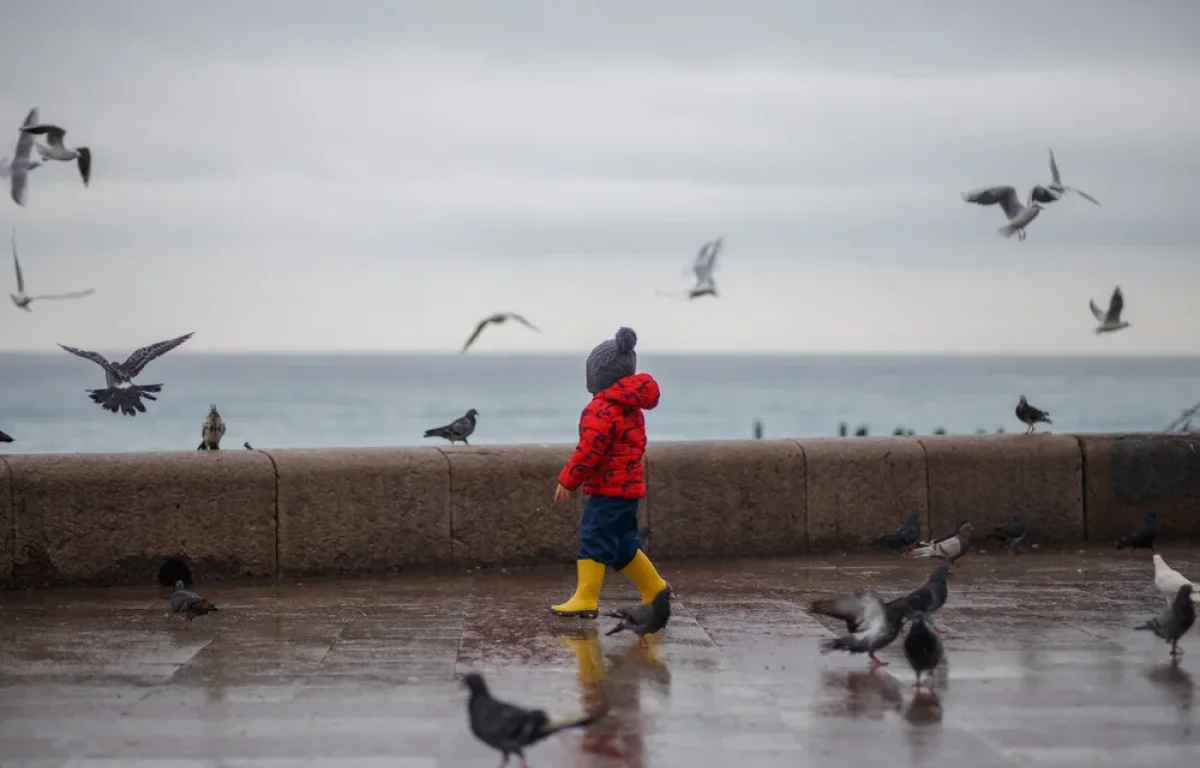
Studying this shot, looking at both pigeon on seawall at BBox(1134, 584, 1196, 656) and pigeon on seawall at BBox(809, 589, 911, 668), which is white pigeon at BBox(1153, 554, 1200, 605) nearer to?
pigeon on seawall at BBox(1134, 584, 1196, 656)

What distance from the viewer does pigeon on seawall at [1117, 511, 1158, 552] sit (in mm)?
10266

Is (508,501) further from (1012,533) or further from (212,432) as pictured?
(1012,533)

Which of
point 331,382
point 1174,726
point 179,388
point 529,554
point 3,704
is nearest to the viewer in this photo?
point 1174,726

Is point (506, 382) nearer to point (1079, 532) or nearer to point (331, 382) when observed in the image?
point (331, 382)

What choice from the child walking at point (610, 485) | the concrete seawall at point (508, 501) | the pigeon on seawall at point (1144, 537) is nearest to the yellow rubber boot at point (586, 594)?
the child walking at point (610, 485)

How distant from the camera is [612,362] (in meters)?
8.14

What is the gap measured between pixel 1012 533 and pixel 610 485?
404cm

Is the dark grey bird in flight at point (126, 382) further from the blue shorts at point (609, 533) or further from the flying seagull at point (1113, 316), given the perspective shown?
the flying seagull at point (1113, 316)

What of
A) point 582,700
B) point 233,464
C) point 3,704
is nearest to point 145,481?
point 233,464

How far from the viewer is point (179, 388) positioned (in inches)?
3529

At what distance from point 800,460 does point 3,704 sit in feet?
20.1

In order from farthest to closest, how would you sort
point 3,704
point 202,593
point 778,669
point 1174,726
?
point 202,593
point 778,669
point 3,704
point 1174,726

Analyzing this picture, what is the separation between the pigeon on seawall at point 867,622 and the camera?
6.52 metres

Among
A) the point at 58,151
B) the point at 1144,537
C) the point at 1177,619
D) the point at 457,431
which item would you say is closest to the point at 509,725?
the point at 1177,619
